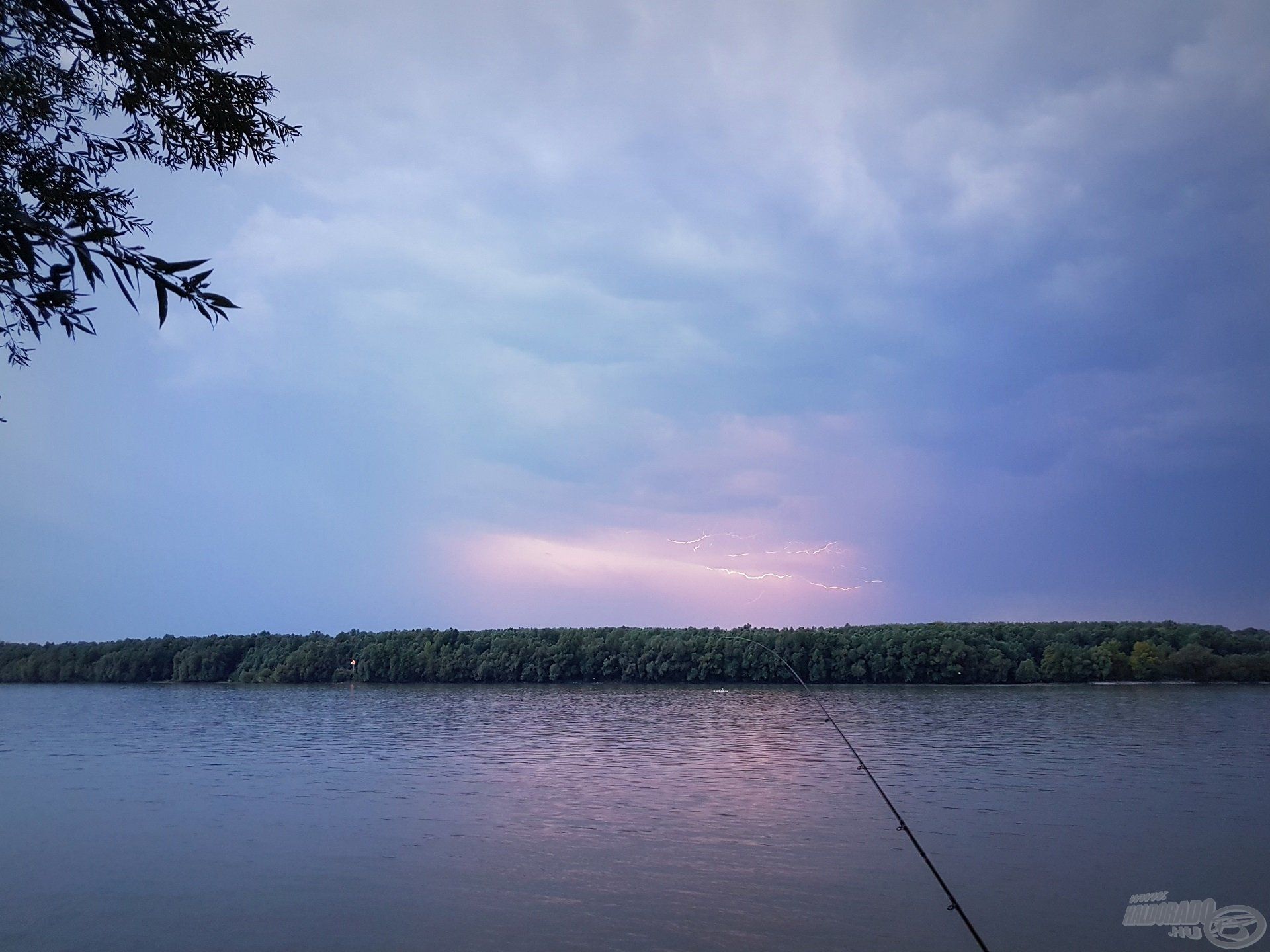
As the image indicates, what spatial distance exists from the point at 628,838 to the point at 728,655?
A: 69.6 meters

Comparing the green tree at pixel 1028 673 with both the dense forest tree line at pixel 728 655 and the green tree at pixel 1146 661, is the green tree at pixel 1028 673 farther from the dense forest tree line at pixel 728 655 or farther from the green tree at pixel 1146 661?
the green tree at pixel 1146 661

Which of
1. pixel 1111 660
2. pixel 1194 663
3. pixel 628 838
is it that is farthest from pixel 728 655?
pixel 628 838

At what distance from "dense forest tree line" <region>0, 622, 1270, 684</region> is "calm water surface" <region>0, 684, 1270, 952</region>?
40935 millimetres

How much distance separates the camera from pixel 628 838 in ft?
56.5

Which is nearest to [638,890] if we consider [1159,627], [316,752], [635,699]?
[316,752]

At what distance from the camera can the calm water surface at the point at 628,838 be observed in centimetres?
1209

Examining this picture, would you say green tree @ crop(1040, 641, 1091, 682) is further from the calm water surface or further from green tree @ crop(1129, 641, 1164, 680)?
the calm water surface

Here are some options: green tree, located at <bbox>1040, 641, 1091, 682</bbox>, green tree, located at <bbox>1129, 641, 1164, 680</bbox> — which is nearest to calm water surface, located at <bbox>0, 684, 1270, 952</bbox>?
green tree, located at <bbox>1040, 641, 1091, 682</bbox>

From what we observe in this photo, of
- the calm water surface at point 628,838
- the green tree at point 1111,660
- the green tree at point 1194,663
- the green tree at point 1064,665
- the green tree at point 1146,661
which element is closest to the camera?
the calm water surface at point 628,838

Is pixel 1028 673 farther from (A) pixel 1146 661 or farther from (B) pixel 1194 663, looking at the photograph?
(B) pixel 1194 663

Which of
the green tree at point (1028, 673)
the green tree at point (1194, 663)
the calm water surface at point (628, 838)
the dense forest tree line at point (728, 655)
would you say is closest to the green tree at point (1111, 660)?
the dense forest tree line at point (728, 655)

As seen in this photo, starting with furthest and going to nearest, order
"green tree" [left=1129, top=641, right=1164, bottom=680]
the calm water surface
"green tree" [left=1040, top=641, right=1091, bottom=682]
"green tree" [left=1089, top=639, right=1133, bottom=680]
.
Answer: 1. "green tree" [left=1089, top=639, right=1133, bottom=680]
2. "green tree" [left=1040, top=641, right=1091, bottom=682]
3. "green tree" [left=1129, top=641, right=1164, bottom=680]
4. the calm water surface

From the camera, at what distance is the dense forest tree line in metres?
79.2

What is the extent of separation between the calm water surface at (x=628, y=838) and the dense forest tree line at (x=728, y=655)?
134 feet
